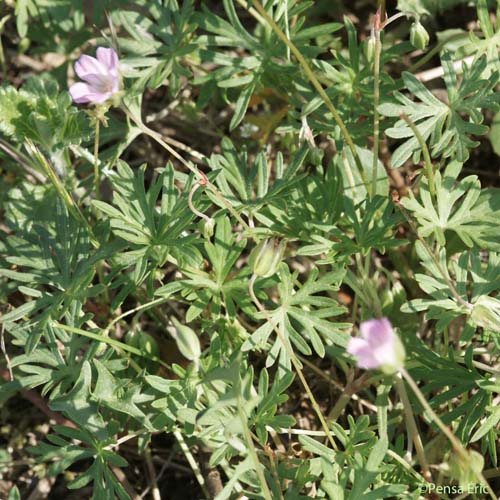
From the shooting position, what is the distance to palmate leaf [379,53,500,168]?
210 centimetres

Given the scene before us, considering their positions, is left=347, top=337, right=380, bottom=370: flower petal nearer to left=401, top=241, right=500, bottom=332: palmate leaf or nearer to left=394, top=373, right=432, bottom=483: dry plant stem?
left=401, top=241, right=500, bottom=332: palmate leaf

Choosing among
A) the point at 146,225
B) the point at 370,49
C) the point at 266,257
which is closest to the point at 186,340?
the point at 266,257

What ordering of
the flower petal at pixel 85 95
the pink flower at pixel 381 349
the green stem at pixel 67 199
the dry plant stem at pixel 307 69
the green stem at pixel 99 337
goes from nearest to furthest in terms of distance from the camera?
the pink flower at pixel 381 349, the dry plant stem at pixel 307 69, the flower petal at pixel 85 95, the green stem at pixel 99 337, the green stem at pixel 67 199

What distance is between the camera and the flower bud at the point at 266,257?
1.85 m

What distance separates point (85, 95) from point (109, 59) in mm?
120

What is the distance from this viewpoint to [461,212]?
211 centimetres

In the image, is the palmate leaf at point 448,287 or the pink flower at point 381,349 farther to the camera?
the palmate leaf at point 448,287

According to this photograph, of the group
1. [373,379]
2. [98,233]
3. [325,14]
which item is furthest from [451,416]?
[325,14]

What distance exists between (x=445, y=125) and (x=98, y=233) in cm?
114

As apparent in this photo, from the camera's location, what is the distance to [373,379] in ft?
7.15

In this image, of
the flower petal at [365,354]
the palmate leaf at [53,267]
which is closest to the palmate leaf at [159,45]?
the palmate leaf at [53,267]

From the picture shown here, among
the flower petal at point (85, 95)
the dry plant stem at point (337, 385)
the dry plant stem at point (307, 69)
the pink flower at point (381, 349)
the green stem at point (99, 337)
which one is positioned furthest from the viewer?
the dry plant stem at point (337, 385)

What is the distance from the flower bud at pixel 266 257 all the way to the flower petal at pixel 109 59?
1.96ft

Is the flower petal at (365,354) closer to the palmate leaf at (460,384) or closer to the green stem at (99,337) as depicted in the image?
the palmate leaf at (460,384)
